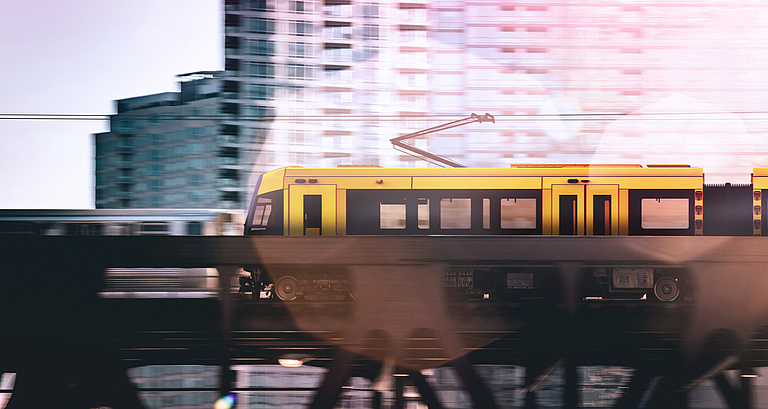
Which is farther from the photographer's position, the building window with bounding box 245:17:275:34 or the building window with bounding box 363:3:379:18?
the building window with bounding box 363:3:379:18

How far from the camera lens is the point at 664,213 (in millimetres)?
10742

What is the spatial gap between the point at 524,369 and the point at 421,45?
54.2m

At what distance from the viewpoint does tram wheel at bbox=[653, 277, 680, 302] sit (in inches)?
407

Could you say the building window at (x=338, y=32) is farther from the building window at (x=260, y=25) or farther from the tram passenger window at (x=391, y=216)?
the tram passenger window at (x=391, y=216)

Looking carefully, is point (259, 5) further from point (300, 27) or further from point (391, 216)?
point (391, 216)

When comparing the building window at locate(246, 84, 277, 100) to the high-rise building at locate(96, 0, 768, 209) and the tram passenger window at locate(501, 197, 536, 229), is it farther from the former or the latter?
the tram passenger window at locate(501, 197, 536, 229)

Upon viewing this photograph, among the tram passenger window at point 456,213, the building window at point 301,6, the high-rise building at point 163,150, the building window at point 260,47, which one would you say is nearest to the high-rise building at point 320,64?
the building window at point 260,47

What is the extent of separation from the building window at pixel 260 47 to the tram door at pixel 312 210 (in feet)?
166

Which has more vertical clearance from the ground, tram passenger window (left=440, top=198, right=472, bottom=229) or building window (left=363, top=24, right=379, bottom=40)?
building window (left=363, top=24, right=379, bottom=40)

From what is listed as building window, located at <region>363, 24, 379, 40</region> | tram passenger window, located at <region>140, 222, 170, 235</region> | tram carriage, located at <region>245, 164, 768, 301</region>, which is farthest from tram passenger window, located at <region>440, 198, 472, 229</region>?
building window, located at <region>363, 24, 379, 40</region>

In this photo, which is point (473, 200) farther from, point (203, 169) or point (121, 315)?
point (203, 169)

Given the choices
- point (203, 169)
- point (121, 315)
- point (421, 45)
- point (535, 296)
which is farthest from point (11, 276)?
point (203, 169)

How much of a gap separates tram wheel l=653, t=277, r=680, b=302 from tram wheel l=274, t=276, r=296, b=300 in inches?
265

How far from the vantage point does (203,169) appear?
81000mm
